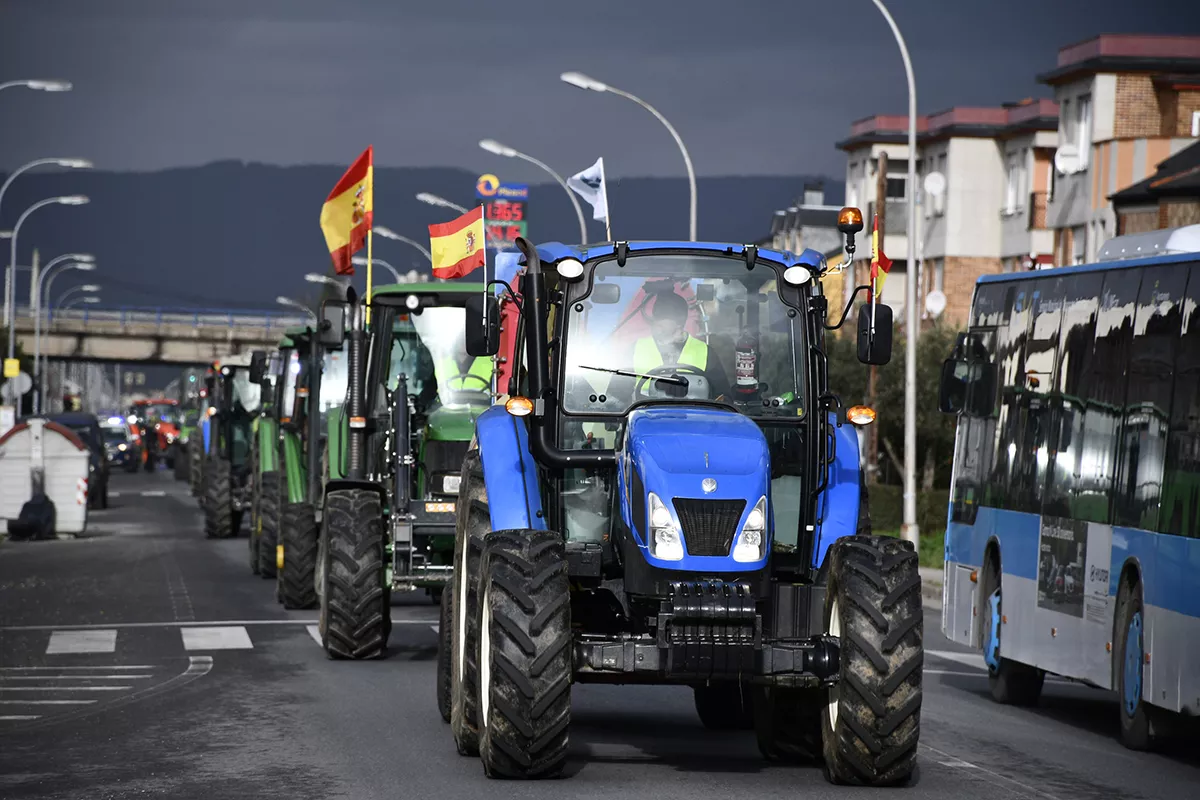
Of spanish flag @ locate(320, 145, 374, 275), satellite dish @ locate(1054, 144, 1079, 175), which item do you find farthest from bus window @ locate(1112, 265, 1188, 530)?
satellite dish @ locate(1054, 144, 1079, 175)

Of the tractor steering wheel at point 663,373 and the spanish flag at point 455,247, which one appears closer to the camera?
the tractor steering wheel at point 663,373

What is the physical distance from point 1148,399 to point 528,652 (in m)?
5.22

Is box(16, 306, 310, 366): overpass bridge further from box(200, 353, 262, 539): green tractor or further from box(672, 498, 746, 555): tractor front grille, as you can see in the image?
box(672, 498, 746, 555): tractor front grille

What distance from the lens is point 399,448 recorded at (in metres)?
18.0

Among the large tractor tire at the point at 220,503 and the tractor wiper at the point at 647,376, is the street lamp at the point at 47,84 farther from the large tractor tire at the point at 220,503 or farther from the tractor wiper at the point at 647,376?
the tractor wiper at the point at 647,376

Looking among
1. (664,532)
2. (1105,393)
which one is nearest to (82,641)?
(1105,393)

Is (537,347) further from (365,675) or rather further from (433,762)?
(365,675)

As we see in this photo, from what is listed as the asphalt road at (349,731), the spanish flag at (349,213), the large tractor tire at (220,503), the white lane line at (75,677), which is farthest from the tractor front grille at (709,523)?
the large tractor tire at (220,503)

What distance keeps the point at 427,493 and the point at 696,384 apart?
7.54 meters

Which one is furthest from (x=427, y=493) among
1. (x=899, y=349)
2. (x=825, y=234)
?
(x=825, y=234)

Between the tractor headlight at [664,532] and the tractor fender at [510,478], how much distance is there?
2.97ft

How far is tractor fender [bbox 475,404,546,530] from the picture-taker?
11.5m

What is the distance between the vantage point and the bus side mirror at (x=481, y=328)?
473 inches

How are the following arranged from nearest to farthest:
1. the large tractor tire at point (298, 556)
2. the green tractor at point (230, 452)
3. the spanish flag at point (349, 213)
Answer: the large tractor tire at point (298, 556) < the spanish flag at point (349, 213) < the green tractor at point (230, 452)
